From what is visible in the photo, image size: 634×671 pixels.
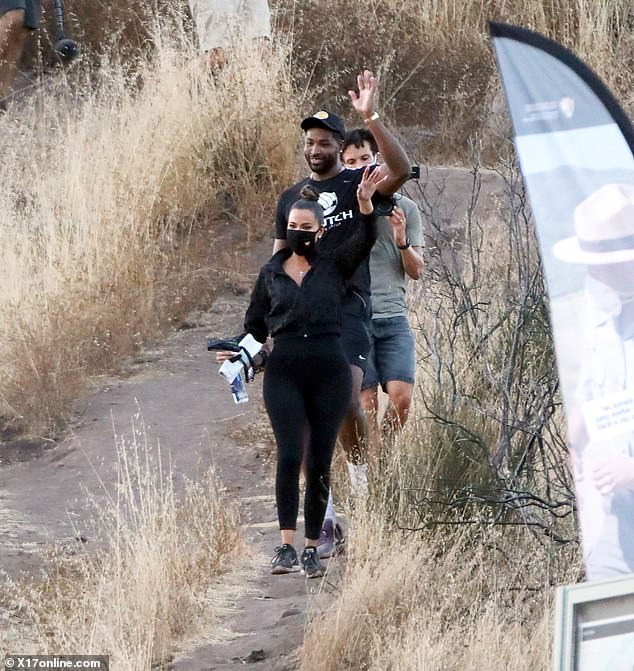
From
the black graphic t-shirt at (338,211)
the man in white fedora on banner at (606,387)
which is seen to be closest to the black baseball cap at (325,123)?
the black graphic t-shirt at (338,211)

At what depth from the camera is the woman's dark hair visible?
19.3ft

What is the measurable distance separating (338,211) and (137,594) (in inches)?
71.3

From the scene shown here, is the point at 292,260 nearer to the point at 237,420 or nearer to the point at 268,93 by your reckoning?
the point at 237,420

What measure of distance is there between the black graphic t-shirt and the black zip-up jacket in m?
0.08

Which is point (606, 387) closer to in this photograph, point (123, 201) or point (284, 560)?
point (284, 560)

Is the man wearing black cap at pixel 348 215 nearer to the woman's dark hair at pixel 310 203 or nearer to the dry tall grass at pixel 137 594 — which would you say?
the woman's dark hair at pixel 310 203

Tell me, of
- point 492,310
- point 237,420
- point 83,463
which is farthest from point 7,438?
point 492,310

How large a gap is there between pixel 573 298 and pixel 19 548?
4.06 m

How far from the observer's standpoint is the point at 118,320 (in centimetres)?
1012

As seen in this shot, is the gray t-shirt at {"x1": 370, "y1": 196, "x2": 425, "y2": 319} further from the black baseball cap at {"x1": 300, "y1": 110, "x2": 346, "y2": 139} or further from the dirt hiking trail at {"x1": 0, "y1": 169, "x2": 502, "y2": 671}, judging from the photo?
the dirt hiking trail at {"x1": 0, "y1": 169, "x2": 502, "y2": 671}

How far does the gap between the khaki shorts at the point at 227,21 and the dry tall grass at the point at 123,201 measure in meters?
0.17

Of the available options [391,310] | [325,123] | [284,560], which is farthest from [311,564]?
[325,123]

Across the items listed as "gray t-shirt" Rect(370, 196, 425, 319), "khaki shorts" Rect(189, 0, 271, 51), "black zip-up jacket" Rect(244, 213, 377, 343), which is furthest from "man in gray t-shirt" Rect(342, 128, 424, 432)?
"khaki shorts" Rect(189, 0, 271, 51)

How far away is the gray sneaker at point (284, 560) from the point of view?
18.7 feet
